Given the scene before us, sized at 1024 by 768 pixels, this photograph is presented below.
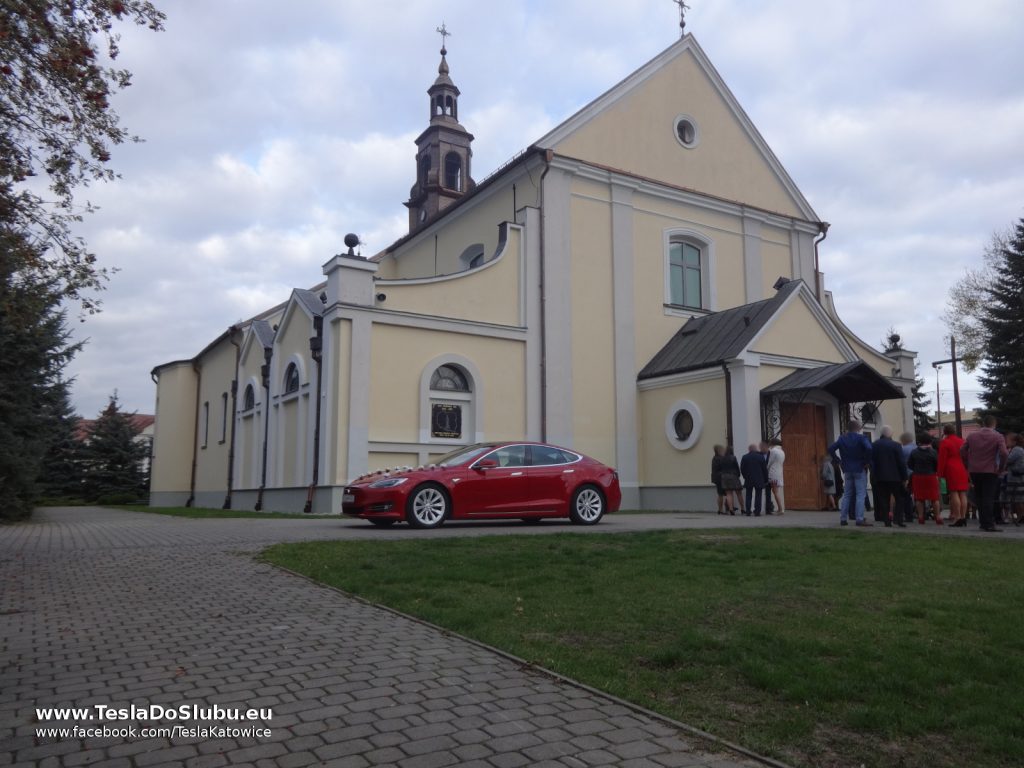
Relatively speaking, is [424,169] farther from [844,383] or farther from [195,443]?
[844,383]

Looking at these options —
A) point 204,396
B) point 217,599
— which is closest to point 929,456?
point 217,599

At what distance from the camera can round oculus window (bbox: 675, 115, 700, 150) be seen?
2644cm

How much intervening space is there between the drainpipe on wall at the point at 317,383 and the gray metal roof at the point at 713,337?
9137 mm

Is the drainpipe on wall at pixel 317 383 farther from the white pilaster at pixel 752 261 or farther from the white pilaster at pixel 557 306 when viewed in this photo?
the white pilaster at pixel 752 261

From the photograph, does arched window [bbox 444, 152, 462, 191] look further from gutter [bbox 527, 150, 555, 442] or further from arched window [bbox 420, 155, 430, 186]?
gutter [bbox 527, 150, 555, 442]

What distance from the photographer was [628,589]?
23.5 feet

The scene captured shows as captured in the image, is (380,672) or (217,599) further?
(217,599)

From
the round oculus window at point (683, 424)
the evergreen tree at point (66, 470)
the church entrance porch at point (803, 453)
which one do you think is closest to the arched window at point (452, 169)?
the round oculus window at point (683, 424)

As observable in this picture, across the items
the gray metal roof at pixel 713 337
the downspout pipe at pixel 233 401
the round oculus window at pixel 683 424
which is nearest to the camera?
the gray metal roof at pixel 713 337

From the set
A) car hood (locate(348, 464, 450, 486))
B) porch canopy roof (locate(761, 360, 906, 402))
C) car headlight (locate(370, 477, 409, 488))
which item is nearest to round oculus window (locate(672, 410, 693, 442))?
porch canopy roof (locate(761, 360, 906, 402))

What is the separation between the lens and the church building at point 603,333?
65.6 ft

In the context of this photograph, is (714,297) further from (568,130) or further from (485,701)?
(485,701)

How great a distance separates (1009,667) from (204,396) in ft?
119

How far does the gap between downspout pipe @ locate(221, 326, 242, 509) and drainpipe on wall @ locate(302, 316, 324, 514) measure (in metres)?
10.1
